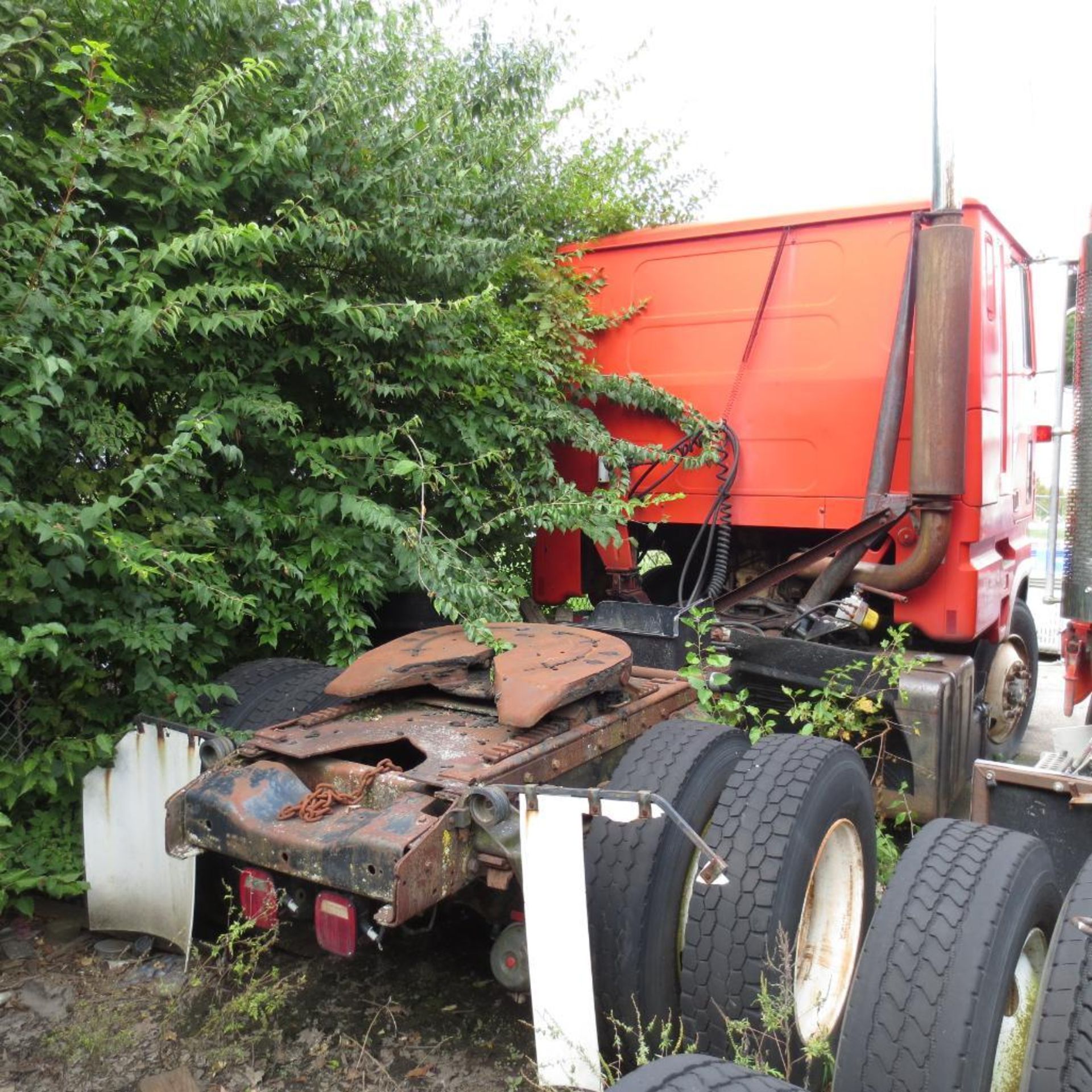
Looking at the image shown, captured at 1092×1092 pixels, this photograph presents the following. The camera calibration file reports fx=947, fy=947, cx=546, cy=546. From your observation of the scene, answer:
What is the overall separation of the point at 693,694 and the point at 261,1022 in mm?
1791

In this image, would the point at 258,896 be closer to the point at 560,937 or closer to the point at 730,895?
the point at 560,937

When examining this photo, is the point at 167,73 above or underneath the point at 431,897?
above

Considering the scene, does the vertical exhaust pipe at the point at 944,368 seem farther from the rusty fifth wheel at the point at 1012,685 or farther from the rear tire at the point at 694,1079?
the rear tire at the point at 694,1079

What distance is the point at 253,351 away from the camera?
392 centimetres

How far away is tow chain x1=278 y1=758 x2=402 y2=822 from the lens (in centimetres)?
249

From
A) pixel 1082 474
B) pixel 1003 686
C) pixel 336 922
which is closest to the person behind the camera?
pixel 336 922

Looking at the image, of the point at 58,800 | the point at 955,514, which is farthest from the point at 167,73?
the point at 955,514

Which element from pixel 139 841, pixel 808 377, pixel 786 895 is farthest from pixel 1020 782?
pixel 139 841

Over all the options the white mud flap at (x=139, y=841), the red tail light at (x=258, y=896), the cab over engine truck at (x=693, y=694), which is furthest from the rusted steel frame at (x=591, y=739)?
the white mud flap at (x=139, y=841)

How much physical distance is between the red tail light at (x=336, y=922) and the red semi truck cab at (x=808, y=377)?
301 centimetres

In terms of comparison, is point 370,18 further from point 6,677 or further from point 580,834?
point 580,834

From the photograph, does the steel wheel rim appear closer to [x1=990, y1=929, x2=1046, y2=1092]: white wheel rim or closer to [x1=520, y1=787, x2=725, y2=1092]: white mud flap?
[x1=990, y1=929, x2=1046, y2=1092]: white wheel rim

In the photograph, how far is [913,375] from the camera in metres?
4.18

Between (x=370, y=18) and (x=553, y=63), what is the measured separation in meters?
1.43
